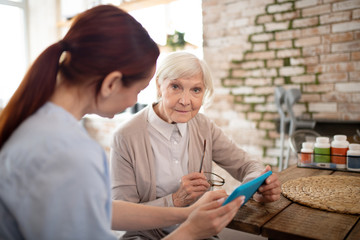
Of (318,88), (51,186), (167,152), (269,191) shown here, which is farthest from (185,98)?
(318,88)

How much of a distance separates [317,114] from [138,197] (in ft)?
8.61

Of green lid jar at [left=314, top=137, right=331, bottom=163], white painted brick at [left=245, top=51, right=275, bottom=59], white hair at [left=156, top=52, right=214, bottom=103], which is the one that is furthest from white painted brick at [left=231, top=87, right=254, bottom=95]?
white hair at [left=156, top=52, right=214, bottom=103]

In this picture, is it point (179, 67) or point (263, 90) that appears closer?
point (179, 67)

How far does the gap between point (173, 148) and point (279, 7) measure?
269 cm

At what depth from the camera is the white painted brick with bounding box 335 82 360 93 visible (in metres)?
3.13

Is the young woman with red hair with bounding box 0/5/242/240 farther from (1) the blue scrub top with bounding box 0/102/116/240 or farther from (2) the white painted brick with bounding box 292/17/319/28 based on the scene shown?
(2) the white painted brick with bounding box 292/17/319/28

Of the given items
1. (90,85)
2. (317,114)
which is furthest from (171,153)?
(317,114)

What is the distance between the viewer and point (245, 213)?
3.46 feet

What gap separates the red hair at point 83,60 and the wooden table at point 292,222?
604 millimetres

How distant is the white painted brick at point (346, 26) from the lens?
306 centimetres

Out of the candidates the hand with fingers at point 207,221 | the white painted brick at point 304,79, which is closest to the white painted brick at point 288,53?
the white painted brick at point 304,79

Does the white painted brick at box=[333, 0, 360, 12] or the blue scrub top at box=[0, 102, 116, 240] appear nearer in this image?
the blue scrub top at box=[0, 102, 116, 240]

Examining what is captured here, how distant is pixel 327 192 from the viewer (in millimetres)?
1170

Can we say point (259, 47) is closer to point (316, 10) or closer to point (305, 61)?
point (305, 61)
